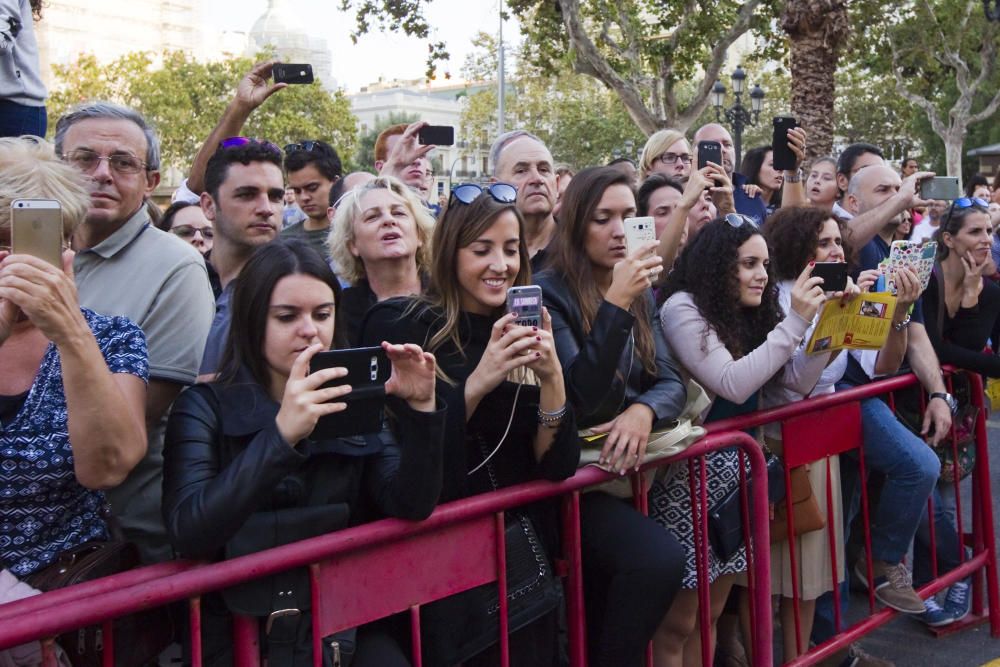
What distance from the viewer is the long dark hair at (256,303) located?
103 inches

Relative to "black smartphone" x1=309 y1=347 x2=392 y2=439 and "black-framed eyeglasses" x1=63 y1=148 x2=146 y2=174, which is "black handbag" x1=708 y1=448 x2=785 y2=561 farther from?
"black-framed eyeglasses" x1=63 y1=148 x2=146 y2=174

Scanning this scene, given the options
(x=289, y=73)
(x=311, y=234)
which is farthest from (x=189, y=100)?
(x=289, y=73)

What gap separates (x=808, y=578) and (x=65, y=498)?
9.06ft

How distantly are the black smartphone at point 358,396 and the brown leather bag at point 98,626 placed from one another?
61 centimetres

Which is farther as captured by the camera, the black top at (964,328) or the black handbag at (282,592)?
the black top at (964,328)

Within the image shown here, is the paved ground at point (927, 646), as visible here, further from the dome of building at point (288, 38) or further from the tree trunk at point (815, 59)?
the dome of building at point (288, 38)

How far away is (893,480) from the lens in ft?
13.9

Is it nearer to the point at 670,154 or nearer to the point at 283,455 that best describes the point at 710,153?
the point at 670,154

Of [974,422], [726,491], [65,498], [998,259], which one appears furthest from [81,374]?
[998,259]

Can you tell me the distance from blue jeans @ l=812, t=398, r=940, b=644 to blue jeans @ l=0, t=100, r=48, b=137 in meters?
3.39

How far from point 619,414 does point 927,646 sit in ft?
7.66

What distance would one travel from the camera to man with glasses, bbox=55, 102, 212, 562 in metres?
2.89

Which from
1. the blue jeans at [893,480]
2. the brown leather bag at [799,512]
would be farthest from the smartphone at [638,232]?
the blue jeans at [893,480]

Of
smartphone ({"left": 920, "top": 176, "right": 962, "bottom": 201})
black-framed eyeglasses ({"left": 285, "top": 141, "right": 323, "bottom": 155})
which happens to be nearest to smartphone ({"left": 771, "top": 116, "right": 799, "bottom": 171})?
smartphone ({"left": 920, "top": 176, "right": 962, "bottom": 201})
